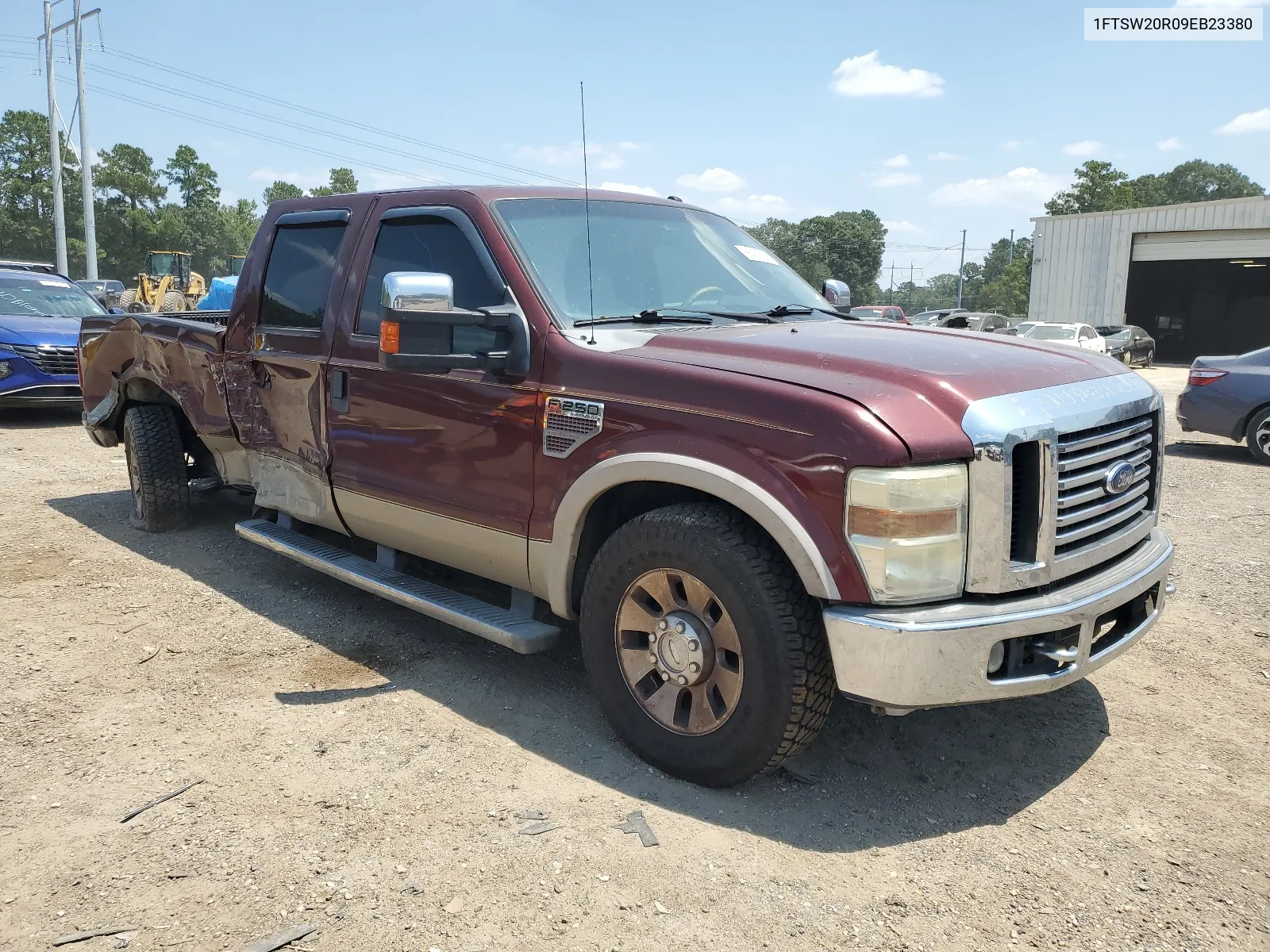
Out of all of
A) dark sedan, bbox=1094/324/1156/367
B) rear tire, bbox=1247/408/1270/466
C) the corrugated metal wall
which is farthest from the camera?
the corrugated metal wall

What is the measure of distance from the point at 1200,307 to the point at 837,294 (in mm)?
41607

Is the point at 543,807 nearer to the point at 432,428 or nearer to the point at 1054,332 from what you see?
the point at 432,428

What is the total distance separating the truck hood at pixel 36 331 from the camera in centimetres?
1049

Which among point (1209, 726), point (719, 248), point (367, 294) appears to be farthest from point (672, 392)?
point (1209, 726)

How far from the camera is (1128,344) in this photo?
27297 mm

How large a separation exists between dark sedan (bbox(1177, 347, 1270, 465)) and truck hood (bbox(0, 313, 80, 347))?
40.3 ft

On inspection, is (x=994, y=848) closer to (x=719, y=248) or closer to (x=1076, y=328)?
(x=719, y=248)

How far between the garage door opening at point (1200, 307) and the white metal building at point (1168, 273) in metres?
0.03

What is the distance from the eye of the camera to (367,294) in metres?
4.18

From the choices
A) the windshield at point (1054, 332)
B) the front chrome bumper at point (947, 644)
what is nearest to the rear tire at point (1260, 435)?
the front chrome bumper at point (947, 644)

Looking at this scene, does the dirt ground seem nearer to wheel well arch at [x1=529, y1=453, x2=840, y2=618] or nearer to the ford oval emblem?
wheel well arch at [x1=529, y1=453, x2=840, y2=618]

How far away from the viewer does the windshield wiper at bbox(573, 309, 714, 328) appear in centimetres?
352

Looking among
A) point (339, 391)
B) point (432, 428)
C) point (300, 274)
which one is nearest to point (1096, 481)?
point (432, 428)

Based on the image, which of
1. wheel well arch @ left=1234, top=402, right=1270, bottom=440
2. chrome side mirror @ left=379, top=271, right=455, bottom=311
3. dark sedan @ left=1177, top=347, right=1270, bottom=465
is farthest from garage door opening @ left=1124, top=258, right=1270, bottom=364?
chrome side mirror @ left=379, top=271, right=455, bottom=311
